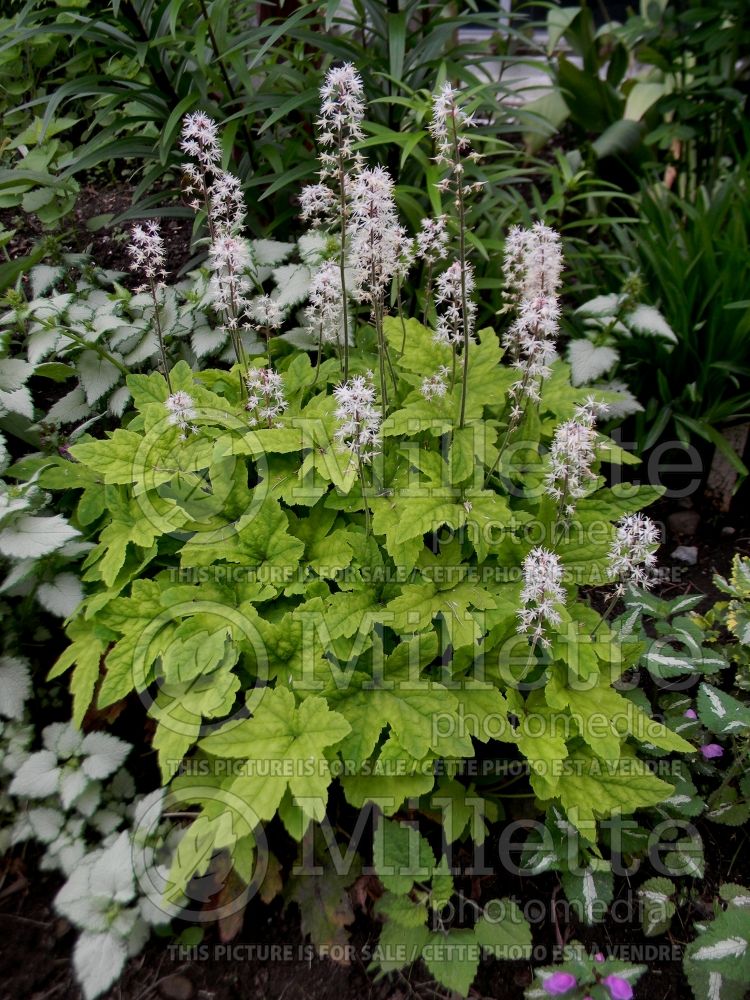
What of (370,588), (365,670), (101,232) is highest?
(101,232)

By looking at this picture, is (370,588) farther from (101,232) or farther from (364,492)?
(101,232)

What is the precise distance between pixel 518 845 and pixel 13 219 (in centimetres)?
328

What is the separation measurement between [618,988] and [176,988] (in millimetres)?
995

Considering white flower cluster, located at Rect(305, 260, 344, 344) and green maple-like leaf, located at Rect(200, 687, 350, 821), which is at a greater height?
white flower cluster, located at Rect(305, 260, 344, 344)

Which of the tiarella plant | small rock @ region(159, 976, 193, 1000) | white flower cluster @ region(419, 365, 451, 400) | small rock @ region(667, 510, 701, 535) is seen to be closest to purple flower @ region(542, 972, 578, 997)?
the tiarella plant

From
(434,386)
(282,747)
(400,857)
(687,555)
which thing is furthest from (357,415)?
(687,555)

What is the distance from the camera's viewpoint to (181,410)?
1870 mm

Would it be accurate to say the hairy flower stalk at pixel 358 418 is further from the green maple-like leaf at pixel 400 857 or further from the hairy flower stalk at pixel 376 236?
the green maple-like leaf at pixel 400 857

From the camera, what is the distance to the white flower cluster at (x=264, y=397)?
187cm

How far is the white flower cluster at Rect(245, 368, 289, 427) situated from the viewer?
6.15ft

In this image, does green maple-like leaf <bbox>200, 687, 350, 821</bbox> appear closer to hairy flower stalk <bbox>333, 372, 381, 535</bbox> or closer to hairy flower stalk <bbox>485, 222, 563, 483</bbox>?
hairy flower stalk <bbox>333, 372, 381, 535</bbox>

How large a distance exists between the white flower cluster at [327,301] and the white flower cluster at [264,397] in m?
0.23

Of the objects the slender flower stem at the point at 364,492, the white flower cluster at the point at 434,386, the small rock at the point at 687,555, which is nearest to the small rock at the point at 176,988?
the slender flower stem at the point at 364,492

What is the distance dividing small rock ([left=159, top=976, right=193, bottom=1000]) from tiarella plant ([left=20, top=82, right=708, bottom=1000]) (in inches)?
9.2
